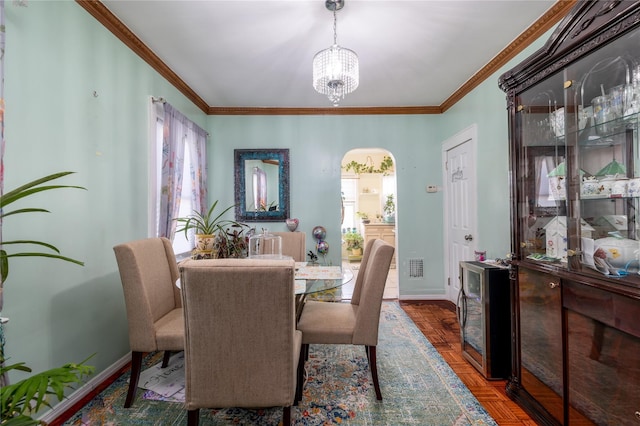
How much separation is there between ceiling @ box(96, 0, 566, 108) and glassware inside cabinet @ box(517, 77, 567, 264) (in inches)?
33.1

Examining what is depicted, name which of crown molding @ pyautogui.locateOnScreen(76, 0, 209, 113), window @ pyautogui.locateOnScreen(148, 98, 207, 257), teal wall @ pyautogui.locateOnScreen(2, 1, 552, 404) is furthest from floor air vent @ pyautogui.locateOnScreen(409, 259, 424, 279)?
crown molding @ pyautogui.locateOnScreen(76, 0, 209, 113)

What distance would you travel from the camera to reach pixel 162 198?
8.95 feet

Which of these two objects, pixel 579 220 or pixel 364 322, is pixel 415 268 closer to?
pixel 364 322

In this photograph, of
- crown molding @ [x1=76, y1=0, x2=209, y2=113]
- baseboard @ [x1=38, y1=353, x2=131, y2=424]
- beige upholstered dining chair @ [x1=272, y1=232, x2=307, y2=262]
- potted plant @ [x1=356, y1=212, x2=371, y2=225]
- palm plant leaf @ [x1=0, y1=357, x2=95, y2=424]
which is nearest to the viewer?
palm plant leaf @ [x1=0, y1=357, x2=95, y2=424]

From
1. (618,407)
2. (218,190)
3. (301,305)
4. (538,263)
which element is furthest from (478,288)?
(218,190)

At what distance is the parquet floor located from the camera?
1.76 metres

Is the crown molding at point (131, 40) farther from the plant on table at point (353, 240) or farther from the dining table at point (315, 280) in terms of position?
the plant on table at point (353, 240)

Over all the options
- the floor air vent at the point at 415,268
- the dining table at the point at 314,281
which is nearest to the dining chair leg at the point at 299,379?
the dining table at the point at 314,281

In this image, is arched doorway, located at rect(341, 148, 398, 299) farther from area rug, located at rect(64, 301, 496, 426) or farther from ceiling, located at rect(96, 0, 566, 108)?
area rug, located at rect(64, 301, 496, 426)

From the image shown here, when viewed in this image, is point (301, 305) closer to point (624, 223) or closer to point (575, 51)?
point (624, 223)

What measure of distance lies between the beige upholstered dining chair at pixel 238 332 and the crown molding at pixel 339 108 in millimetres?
2035

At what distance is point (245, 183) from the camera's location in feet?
13.2

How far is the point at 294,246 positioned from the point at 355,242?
4319mm

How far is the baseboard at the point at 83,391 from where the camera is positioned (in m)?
1.67
